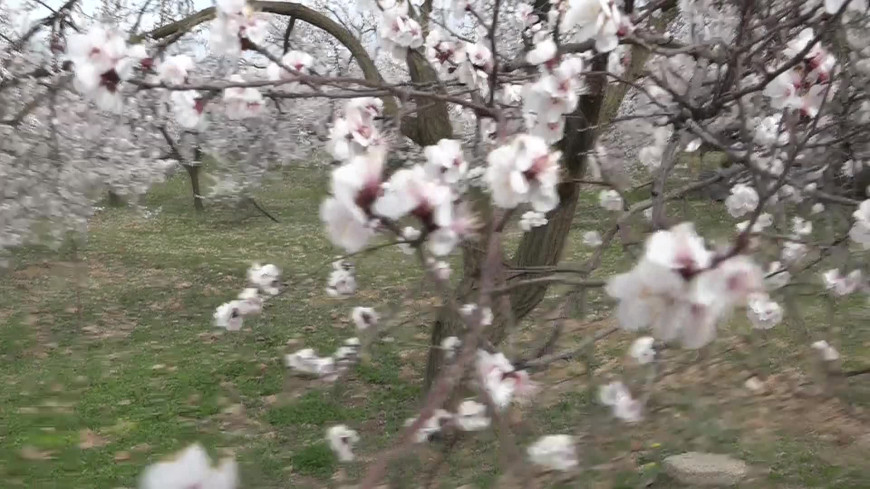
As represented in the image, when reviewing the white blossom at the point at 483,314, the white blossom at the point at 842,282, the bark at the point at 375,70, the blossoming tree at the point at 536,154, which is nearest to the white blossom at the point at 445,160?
the blossoming tree at the point at 536,154

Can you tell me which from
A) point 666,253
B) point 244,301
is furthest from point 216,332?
point 666,253

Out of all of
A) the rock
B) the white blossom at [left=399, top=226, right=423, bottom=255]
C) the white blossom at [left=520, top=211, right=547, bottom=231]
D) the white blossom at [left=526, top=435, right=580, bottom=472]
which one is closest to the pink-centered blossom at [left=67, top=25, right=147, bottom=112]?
the white blossom at [left=399, top=226, right=423, bottom=255]

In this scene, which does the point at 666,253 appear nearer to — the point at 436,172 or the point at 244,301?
the point at 436,172

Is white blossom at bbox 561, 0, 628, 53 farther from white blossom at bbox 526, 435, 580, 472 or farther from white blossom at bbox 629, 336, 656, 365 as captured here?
white blossom at bbox 629, 336, 656, 365

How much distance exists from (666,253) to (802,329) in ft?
7.73

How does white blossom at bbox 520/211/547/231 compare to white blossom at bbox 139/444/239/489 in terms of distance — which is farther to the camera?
white blossom at bbox 520/211/547/231

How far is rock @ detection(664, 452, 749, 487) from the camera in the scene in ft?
9.09

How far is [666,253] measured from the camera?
2.82 feet

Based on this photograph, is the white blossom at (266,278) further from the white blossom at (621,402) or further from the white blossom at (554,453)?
the white blossom at (554,453)

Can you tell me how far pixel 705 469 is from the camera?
280 cm

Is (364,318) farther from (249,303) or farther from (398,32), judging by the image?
(398,32)

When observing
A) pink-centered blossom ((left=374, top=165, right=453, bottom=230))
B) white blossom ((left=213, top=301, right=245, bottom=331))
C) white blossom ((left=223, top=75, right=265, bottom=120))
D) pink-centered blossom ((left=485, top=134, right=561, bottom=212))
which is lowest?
pink-centered blossom ((left=374, top=165, right=453, bottom=230))

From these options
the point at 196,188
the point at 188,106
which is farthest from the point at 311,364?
the point at 196,188

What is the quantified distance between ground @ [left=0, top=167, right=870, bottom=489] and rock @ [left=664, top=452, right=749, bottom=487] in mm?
52
